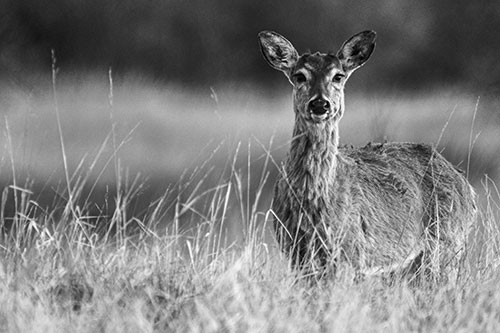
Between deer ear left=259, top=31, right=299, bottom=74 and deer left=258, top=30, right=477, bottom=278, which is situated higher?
deer ear left=259, top=31, right=299, bottom=74

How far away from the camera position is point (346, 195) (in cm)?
805

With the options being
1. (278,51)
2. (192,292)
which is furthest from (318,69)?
(192,292)

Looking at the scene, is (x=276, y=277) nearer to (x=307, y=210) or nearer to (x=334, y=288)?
(x=334, y=288)

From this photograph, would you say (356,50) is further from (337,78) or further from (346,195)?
(346,195)

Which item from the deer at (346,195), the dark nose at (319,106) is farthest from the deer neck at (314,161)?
the dark nose at (319,106)

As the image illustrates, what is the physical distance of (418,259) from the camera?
8758mm

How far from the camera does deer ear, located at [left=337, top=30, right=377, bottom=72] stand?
892 centimetres

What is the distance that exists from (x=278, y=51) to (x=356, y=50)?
78cm

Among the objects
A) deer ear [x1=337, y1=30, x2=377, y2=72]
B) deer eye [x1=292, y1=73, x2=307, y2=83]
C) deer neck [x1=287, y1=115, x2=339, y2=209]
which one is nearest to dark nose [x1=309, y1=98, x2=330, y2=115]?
deer neck [x1=287, y1=115, x2=339, y2=209]

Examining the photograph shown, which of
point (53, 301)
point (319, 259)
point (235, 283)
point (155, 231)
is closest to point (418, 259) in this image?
point (319, 259)

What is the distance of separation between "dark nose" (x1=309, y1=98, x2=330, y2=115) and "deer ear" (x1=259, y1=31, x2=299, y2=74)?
98 centimetres

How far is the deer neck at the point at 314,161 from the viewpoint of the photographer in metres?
7.91

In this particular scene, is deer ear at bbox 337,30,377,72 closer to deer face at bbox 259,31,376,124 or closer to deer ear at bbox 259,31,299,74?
deer face at bbox 259,31,376,124

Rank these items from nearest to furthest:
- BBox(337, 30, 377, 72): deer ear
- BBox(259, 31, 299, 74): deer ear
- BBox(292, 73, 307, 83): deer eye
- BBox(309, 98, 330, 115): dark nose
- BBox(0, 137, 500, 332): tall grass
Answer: BBox(0, 137, 500, 332): tall grass, BBox(309, 98, 330, 115): dark nose, BBox(292, 73, 307, 83): deer eye, BBox(259, 31, 299, 74): deer ear, BBox(337, 30, 377, 72): deer ear
